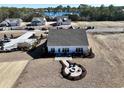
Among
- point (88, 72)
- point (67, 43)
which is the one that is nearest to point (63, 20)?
point (67, 43)

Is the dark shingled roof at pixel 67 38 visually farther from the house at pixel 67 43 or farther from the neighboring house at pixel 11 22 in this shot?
the neighboring house at pixel 11 22

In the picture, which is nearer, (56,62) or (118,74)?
(118,74)

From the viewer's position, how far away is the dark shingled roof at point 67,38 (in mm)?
10547

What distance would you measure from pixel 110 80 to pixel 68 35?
4485 millimetres

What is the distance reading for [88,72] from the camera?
305 inches

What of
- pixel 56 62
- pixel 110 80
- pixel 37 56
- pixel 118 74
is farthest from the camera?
pixel 37 56

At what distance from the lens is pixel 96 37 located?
45.6 feet

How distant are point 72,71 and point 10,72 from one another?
6.35 ft

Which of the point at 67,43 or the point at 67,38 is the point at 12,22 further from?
the point at 67,43

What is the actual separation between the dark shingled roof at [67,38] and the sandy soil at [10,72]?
2017mm

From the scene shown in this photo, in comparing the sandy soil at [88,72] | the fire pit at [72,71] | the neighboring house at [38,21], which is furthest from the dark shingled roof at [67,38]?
the neighboring house at [38,21]
